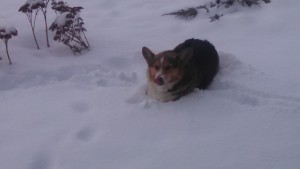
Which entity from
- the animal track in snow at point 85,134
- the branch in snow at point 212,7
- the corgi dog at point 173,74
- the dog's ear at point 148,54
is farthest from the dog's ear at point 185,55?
the branch in snow at point 212,7

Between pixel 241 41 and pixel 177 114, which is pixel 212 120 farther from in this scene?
pixel 241 41

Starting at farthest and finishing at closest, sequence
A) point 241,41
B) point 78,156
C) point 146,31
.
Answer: point 146,31 → point 241,41 → point 78,156

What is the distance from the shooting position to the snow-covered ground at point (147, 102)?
3.52 m

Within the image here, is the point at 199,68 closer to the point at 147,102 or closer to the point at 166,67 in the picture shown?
the point at 166,67

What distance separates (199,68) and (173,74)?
48cm

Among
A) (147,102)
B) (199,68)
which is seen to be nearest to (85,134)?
(147,102)

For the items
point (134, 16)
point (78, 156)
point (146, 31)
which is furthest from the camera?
point (134, 16)

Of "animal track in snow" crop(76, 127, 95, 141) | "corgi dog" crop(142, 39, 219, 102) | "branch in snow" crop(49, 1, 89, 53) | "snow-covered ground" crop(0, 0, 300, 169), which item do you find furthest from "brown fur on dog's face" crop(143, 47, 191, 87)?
"branch in snow" crop(49, 1, 89, 53)

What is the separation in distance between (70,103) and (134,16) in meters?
2.50

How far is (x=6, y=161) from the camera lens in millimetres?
3654

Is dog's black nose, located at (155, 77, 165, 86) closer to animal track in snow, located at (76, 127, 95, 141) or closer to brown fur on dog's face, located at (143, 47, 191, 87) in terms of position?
brown fur on dog's face, located at (143, 47, 191, 87)

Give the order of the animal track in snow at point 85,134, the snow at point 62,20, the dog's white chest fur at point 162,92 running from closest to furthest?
1. the animal track in snow at point 85,134
2. the dog's white chest fur at point 162,92
3. the snow at point 62,20

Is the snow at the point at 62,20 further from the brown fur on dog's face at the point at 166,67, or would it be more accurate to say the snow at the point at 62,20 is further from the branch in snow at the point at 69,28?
the brown fur on dog's face at the point at 166,67

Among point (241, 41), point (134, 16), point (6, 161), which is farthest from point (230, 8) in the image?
point (6, 161)
